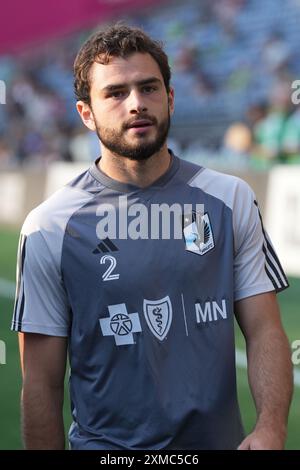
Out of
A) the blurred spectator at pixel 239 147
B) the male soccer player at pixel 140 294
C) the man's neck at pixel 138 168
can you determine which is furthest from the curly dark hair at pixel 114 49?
the blurred spectator at pixel 239 147

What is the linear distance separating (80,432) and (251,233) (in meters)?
0.91

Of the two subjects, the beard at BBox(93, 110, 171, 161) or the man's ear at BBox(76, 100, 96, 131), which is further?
the man's ear at BBox(76, 100, 96, 131)

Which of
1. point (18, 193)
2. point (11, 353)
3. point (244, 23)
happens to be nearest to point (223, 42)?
point (244, 23)

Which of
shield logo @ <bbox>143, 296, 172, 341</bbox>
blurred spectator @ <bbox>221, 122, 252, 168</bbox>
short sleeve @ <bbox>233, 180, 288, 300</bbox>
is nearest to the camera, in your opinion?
shield logo @ <bbox>143, 296, 172, 341</bbox>

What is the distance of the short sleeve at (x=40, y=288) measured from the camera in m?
2.95

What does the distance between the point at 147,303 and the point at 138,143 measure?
1.76ft

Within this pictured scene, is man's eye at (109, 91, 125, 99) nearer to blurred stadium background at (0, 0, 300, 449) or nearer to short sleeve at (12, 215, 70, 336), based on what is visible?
short sleeve at (12, 215, 70, 336)

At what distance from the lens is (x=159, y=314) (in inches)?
113

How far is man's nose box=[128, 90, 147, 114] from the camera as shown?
2887 mm

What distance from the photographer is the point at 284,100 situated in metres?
13.6

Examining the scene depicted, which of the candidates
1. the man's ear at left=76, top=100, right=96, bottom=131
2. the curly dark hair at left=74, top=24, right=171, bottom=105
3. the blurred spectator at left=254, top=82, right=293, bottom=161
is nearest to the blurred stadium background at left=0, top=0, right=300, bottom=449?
the blurred spectator at left=254, top=82, right=293, bottom=161

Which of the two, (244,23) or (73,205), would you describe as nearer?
(73,205)

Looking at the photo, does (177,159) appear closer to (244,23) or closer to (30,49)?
(244,23)
